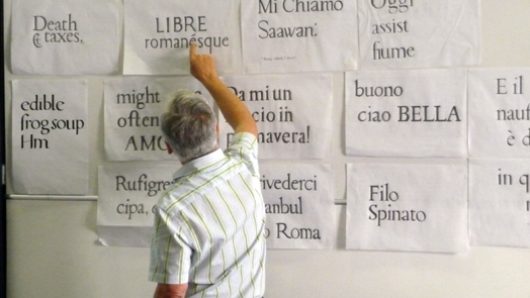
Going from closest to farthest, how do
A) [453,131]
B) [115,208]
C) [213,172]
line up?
[213,172], [453,131], [115,208]

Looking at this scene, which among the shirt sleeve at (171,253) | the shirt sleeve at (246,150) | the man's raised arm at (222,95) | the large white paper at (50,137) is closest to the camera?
the shirt sleeve at (171,253)

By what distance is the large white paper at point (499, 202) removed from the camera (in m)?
1.22

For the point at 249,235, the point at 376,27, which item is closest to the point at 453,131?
the point at 376,27

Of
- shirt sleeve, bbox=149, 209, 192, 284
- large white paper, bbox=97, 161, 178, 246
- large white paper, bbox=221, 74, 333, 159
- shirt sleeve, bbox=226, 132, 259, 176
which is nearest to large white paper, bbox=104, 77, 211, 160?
large white paper, bbox=97, 161, 178, 246

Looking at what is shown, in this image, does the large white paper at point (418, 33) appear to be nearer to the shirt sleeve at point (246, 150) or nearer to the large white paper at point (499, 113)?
the large white paper at point (499, 113)

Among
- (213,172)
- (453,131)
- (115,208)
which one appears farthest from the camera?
(115,208)

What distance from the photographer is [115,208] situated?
4.57 feet

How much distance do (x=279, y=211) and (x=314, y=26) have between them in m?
0.55

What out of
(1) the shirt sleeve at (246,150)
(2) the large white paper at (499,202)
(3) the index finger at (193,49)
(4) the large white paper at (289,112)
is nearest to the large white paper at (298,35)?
(4) the large white paper at (289,112)

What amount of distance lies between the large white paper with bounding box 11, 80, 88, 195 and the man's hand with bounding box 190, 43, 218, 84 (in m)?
0.38

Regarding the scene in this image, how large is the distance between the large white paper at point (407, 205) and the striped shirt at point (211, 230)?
1.18ft

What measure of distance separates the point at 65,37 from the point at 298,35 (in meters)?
0.73

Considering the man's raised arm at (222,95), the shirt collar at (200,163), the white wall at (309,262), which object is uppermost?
the man's raised arm at (222,95)

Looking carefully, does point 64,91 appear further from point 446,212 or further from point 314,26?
point 446,212
